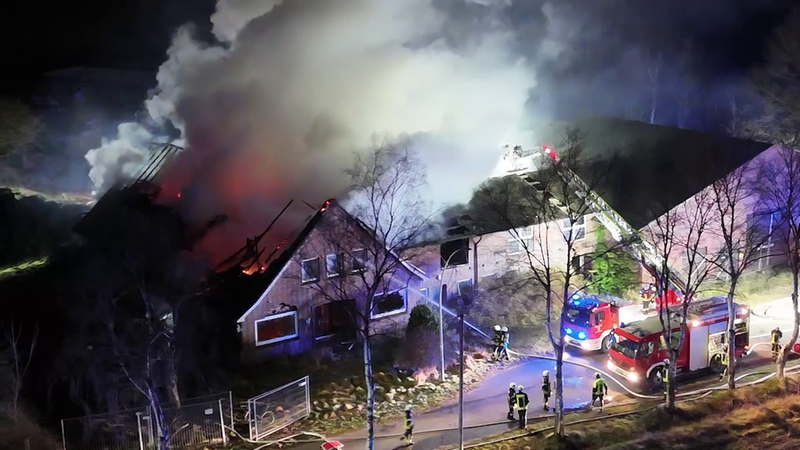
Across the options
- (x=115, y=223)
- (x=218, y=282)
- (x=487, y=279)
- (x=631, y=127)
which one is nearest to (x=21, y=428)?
(x=218, y=282)

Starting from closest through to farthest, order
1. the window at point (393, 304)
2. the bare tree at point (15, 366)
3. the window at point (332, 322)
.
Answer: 1. the bare tree at point (15, 366)
2. the window at point (332, 322)
3. the window at point (393, 304)

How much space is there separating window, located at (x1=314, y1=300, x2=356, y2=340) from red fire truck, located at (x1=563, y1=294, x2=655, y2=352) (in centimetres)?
673

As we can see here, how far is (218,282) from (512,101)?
16.5 metres

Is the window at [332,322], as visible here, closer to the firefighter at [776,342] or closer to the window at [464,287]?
the window at [464,287]

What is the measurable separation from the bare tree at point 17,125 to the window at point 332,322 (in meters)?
24.7

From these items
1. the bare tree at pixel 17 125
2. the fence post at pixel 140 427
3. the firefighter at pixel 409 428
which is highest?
the bare tree at pixel 17 125

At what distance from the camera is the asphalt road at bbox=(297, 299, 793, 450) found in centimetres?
1612

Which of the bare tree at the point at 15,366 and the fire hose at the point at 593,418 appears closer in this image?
the bare tree at the point at 15,366

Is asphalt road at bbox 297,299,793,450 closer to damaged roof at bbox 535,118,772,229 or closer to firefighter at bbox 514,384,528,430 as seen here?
firefighter at bbox 514,384,528,430

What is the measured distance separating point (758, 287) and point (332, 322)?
16.3 meters

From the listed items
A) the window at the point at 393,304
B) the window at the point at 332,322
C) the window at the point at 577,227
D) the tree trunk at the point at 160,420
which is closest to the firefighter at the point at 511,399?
the window at the point at 393,304

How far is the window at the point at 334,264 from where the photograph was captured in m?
18.9

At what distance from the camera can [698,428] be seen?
1614 cm

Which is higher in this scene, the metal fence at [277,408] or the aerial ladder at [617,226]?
the aerial ladder at [617,226]
